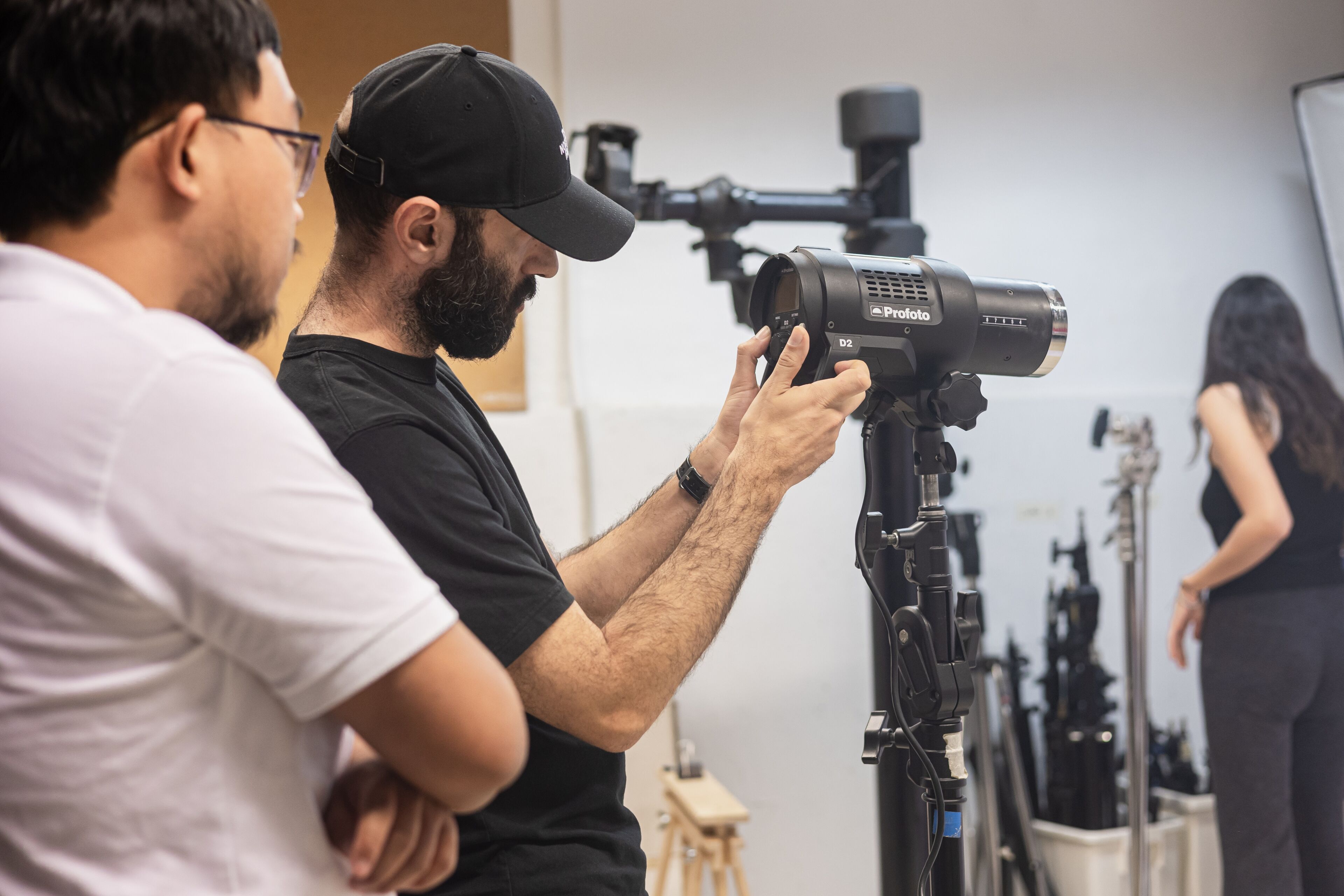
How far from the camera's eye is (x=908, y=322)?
1.21 meters

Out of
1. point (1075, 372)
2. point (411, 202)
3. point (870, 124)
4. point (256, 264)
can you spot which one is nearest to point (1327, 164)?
point (1075, 372)

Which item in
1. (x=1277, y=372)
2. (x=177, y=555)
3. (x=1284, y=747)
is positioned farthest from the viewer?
(x=1277, y=372)

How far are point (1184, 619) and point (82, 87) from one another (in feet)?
9.24

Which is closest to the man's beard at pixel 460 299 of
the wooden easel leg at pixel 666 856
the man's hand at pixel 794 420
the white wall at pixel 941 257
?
the man's hand at pixel 794 420

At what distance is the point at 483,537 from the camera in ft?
3.18

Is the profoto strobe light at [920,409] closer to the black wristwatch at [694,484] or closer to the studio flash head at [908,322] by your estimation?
the studio flash head at [908,322]

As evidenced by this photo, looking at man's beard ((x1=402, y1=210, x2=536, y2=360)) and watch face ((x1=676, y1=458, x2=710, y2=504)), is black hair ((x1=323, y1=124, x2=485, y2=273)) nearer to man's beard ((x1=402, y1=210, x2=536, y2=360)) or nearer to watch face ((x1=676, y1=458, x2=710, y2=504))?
man's beard ((x1=402, y1=210, x2=536, y2=360))

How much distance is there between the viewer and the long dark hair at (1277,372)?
2555mm

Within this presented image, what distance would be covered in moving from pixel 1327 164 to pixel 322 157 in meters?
3.27

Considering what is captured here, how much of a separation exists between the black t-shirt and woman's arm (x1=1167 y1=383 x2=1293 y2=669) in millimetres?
1977

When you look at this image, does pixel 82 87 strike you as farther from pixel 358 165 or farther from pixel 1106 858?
pixel 1106 858

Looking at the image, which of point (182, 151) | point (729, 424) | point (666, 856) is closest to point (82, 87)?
point (182, 151)

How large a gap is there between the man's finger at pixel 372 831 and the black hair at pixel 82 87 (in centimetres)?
37

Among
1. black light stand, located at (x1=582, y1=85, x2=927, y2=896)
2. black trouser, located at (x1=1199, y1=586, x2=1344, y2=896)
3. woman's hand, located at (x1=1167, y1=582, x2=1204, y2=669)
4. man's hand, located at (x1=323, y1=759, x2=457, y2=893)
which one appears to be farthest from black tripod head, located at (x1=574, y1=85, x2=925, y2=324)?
man's hand, located at (x1=323, y1=759, x2=457, y2=893)
